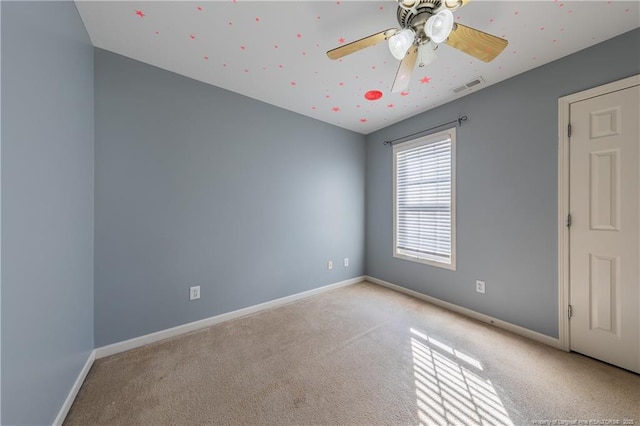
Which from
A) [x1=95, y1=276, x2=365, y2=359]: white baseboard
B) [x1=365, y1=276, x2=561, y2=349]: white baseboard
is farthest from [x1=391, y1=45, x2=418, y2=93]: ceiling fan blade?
[x1=95, y1=276, x2=365, y2=359]: white baseboard

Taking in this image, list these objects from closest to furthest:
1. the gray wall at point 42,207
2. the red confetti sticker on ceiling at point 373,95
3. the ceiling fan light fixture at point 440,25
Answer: the gray wall at point 42,207, the ceiling fan light fixture at point 440,25, the red confetti sticker on ceiling at point 373,95

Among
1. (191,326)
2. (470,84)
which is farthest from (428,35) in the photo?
(191,326)

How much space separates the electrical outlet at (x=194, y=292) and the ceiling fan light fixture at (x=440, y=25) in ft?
8.86

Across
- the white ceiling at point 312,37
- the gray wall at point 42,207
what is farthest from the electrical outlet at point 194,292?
the white ceiling at point 312,37

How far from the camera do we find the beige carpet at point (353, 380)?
129 cm

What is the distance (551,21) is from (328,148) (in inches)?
91.9

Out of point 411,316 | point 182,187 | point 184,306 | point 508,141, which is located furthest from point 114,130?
point 508,141

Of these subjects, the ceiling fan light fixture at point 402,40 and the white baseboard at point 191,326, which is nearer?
the ceiling fan light fixture at point 402,40

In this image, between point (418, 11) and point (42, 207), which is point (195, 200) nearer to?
point (42, 207)

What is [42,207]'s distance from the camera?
1088 mm

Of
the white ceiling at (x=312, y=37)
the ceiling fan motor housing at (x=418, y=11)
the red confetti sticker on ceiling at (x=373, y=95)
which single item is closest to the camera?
the ceiling fan motor housing at (x=418, y=11)

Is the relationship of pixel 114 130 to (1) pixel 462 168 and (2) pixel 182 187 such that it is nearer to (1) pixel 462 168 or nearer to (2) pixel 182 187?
(2) pixel 182 187

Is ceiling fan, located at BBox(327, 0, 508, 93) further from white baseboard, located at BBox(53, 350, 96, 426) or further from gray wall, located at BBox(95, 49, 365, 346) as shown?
white baseboard, located at BBox(53, 350, 96, 426)

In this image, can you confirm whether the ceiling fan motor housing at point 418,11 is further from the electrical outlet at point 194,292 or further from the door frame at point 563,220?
the electrical outlet at point 194,292
